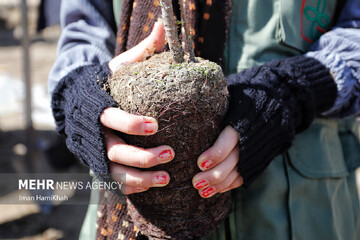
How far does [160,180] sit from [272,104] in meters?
0.32

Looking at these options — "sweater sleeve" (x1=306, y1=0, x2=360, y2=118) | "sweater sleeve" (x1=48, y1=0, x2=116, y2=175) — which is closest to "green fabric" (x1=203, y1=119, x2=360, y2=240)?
"sweater sleeve" (x1=306, y1=0, x2=360, y2=118)

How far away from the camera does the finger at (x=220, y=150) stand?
2.90 feet

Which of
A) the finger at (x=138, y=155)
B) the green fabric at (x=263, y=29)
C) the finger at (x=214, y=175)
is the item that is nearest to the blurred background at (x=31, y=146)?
the green fabric at (x=263, y=29)

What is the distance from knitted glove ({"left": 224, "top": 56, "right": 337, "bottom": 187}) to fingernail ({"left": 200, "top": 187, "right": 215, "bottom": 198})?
82mm

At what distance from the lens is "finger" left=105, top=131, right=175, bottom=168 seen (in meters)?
0.86

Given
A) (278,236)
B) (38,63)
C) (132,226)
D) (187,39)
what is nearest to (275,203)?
(278,236)

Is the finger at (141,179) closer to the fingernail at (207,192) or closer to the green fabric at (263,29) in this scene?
the fingernail at (207,192)

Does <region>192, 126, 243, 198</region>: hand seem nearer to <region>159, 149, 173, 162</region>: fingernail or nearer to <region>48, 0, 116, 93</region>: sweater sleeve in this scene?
<region>159, 149, 173, 162</region>: fingernail

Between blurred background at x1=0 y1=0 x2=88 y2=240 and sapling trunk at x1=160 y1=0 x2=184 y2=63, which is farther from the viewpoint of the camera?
blurred background at x1=0 y1=0 x2=88 y2=240

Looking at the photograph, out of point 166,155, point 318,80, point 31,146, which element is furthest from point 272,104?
point 31,146

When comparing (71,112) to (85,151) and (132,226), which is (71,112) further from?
(132,226)

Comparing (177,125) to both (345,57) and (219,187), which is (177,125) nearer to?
(219,187)

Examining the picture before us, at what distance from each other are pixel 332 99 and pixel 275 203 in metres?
0.32

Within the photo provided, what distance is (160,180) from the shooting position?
2.92 ft
